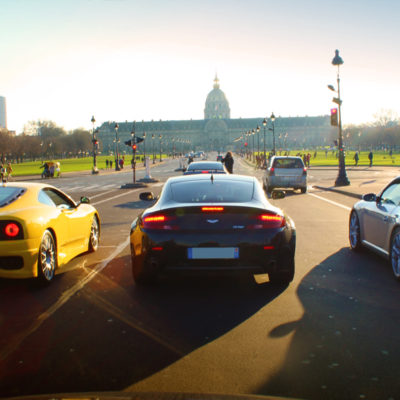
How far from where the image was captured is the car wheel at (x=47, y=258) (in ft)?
21.1

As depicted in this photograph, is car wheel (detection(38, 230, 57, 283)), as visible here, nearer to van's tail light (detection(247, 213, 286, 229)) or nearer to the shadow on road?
van's tail light (detection(247, 213, 286, 229))

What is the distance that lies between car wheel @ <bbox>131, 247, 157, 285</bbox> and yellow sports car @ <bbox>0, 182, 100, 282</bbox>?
107 cm

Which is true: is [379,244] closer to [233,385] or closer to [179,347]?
[179,347]

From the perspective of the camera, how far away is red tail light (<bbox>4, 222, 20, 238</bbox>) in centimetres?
610

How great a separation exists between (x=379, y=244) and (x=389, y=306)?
2.14 metres

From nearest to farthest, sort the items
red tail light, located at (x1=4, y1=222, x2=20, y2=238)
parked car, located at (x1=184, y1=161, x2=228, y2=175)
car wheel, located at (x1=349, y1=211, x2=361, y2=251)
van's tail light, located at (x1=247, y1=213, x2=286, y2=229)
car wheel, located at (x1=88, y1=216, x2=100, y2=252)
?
van's tail light, located at (x1=247, y1=213, x2=286, y2=229) < red tail light, located at (x1=4, y1=222, x2=20, y2=238) < car wheel, located at (x1=349, y1=211, x2=361, y2=251) < car wheel, located at (x1=88, y1=216, x2=100, y2=252) < parked car, located at (x1=184, y1=161, x2=228, y2=175)

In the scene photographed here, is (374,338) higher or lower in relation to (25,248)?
lower

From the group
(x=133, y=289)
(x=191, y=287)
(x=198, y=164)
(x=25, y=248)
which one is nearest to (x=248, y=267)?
(x=191, y=287)

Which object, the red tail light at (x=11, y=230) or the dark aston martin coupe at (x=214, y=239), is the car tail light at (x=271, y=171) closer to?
the dark aston martin coupe at (x=214, y=239)

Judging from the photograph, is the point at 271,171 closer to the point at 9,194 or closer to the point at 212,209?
the point at 9,194

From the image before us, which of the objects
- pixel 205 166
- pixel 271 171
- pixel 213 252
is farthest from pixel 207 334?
pixel 271 171

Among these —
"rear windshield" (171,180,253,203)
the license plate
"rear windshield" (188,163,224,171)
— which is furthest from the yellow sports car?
"rear windshield" (188,163,224,171)

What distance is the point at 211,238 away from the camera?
588 cm

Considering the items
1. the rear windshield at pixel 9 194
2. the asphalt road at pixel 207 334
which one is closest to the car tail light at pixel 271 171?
the asphalt road at pixel 207 334
